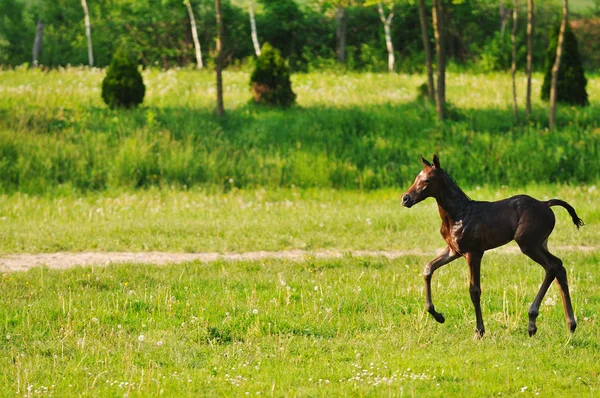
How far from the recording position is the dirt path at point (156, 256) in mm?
Answer: 12938

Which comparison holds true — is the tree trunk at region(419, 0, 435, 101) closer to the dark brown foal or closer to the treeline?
the treeline

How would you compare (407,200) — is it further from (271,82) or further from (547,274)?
(271,82)

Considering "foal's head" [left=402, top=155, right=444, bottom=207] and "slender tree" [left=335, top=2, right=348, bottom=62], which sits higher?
"foal's head" [left=402, top=155, right=444, bottom=207]

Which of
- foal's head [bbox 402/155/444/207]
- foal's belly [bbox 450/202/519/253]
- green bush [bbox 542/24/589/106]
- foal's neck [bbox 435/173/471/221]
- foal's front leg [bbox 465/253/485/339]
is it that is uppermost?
foal's head [bbox 402/155/444/207]

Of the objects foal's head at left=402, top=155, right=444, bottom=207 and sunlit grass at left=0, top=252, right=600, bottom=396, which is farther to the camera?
foal's head at left=402, top=155, right=444, bottom=207

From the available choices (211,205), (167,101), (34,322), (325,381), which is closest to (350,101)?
(167,101)

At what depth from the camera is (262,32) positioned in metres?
37.7

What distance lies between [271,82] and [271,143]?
11.1 feet

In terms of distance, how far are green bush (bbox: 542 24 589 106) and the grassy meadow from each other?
1.17m

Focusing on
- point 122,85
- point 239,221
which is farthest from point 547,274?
point 122,85

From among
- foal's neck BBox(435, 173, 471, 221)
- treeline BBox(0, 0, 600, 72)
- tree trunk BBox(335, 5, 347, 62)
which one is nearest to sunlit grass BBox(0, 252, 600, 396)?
foal's neck BBox(435, 173, 471, 221)

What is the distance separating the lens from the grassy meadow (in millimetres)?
7602

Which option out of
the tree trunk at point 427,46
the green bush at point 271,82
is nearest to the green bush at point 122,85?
the green bush at point 271,82

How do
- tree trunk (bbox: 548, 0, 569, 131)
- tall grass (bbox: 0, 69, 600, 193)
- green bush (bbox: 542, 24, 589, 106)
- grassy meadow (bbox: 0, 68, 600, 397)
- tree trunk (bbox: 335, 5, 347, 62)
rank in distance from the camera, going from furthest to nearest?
tree trunk (bbox: 335, 5, 347, 62)
green bush (bbox: 542, 24, 589, 106)
tree trunk (bbox: 548, 0, 569, 131)
tall grass (bbox: 0, 69, 600, 193)
grassy meadow (bbox: 0, 68, 600, 397)
